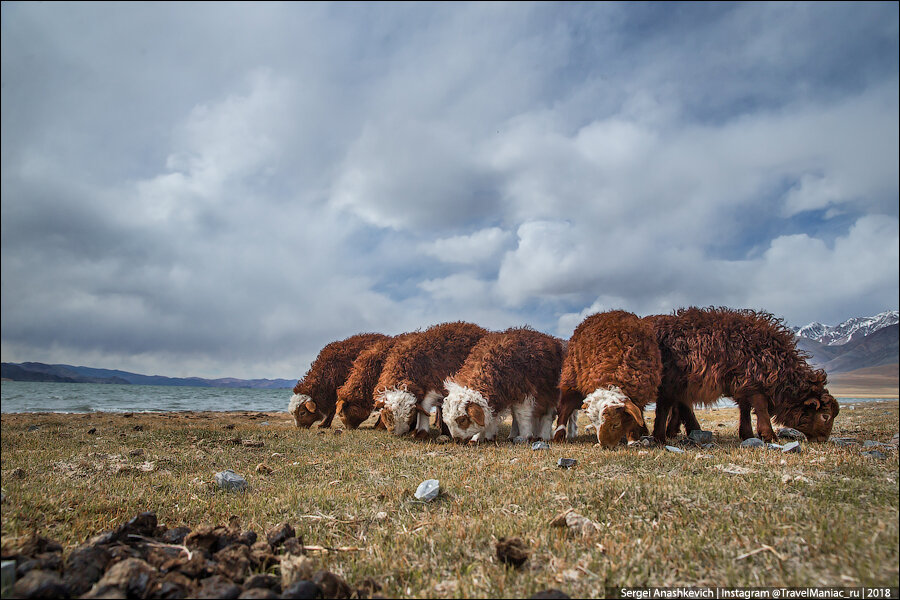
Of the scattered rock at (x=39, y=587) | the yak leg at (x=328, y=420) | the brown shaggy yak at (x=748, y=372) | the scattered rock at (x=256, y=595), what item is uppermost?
the brown shaggy yak at (x=748, y=372)

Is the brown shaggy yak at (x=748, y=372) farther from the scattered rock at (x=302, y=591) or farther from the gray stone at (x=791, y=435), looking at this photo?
the scattered rock at (x=302, y=591)

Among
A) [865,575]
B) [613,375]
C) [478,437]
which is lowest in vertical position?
[478,437]

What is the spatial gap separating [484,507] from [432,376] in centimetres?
669

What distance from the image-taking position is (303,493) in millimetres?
5586

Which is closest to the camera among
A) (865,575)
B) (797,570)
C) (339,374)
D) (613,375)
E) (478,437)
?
(865,575)

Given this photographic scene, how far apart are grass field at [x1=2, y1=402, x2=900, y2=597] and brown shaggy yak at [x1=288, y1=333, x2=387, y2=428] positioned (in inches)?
268

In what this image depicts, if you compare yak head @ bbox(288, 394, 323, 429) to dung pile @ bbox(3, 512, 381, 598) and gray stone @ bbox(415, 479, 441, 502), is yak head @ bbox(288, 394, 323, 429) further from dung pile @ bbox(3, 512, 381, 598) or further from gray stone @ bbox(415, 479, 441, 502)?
dung pile @ bbox(3, 512, 381, 598)

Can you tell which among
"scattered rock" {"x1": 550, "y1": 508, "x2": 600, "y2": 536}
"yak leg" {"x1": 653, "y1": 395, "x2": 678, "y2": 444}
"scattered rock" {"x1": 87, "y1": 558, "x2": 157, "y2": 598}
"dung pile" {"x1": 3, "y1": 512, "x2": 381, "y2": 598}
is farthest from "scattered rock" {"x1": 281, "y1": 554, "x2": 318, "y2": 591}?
"yak leg" {"x1": 653, "y1": 395, "x2": 678, "y2": 444}

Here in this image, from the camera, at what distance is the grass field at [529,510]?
9.52 ft

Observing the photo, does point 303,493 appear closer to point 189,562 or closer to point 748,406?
point 189,562

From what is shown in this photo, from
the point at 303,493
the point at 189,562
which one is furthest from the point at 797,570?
the point at 303,493

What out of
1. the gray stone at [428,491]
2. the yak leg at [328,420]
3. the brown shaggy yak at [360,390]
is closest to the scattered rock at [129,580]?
the gray stone at [428,491]

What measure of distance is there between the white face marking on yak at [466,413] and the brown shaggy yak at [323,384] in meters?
7.00

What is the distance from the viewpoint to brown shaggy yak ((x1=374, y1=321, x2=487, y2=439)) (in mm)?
10922
